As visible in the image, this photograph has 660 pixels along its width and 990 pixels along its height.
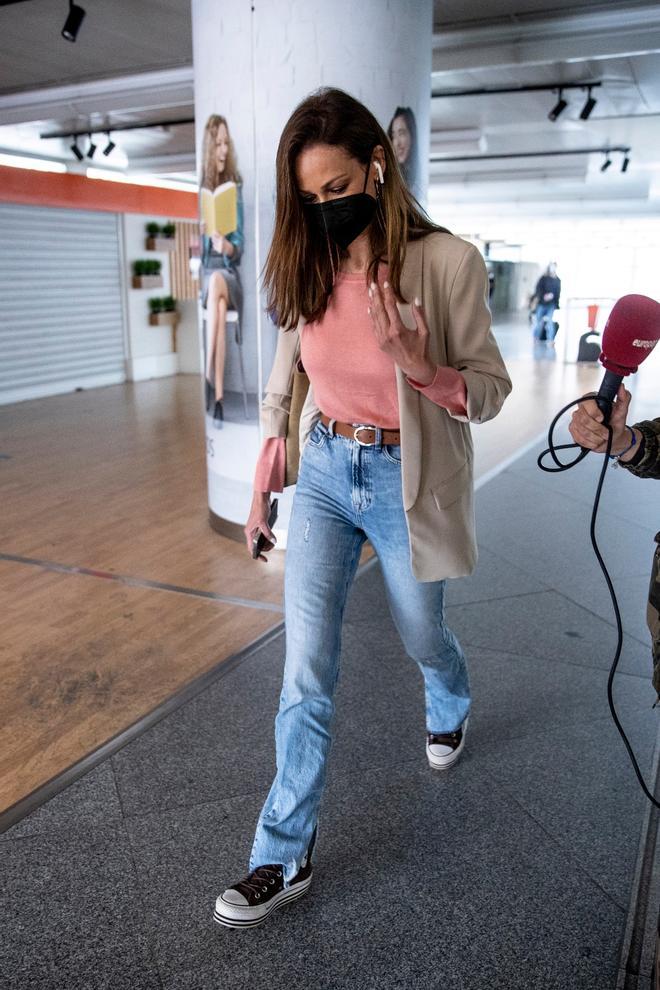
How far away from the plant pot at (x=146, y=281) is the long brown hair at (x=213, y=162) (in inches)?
335

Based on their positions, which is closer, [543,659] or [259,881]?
[259,881]

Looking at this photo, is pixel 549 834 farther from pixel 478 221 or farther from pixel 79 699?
pixel 478 221

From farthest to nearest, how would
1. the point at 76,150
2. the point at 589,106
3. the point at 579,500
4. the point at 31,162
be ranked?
the point at 31,162 < the point at 76,150 < the point at 589,106 < the point at 579,500

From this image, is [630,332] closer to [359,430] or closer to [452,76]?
[359,430]

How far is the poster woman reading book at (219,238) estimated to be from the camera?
169 inches

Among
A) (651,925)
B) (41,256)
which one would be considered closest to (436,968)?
(651,925)

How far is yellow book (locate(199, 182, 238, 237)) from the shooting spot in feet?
14.2

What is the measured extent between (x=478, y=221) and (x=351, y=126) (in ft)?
72.7

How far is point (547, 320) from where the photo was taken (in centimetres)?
1850

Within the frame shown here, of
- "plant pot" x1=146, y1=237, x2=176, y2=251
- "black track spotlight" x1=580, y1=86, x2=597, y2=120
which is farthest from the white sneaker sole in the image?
"plant pot" x1=146, y1=237, x2=176, y2=251

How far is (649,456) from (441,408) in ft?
1.44

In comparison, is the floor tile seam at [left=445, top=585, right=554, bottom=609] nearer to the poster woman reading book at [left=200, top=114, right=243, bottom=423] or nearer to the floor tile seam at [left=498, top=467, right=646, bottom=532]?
the floor tile seam at [left=498, top=467, right=646, bottom=532]

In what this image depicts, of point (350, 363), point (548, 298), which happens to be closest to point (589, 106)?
point (350, 363)

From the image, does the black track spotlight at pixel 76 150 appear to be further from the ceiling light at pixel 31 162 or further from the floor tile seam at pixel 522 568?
the floor tile seam at pixel 522 568
